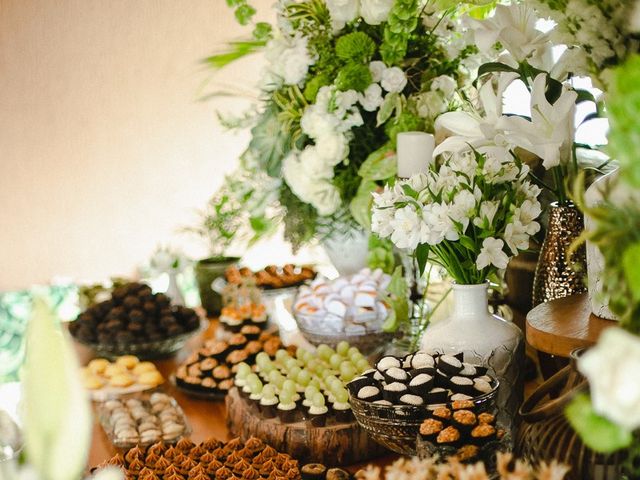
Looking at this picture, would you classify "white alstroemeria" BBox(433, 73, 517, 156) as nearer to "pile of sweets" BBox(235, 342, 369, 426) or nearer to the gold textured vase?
the gold textured vase

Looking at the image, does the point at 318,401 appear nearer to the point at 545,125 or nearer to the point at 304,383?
the point at 304,383

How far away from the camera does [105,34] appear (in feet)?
10.2

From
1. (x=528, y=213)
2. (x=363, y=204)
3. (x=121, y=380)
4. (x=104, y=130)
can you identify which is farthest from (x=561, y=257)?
(x=104, y=130)

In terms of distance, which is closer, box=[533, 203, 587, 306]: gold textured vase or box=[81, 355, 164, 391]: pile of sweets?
box=[533, 203, 587, 306]: gold textured vase

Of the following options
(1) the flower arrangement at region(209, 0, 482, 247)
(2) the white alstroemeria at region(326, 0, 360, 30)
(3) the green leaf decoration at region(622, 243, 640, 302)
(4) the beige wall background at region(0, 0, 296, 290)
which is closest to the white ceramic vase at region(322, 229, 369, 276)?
(1) the flower arrangement at region(209, 0, 482, 247)

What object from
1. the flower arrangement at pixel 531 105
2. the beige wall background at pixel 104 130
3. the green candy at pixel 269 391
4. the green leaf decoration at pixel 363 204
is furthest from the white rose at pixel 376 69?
the beige wall background at pixel 104 130

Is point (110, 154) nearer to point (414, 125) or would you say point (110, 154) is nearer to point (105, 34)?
point (105, 34)

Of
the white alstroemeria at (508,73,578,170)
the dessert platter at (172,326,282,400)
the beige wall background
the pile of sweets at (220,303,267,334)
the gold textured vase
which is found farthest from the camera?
the beige wall background

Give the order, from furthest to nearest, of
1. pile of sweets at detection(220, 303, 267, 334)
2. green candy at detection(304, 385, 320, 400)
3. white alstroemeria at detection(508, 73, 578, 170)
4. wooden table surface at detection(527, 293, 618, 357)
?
pile of sweets at detection(220, 303, 267, 334), green candy at detection(304, 385, 320, 400), white alstroemeria at detection(508, 73, 578, 170), wooden table surface at detection(527, 293, 618, 357)

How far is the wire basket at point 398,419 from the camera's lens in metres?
0.98

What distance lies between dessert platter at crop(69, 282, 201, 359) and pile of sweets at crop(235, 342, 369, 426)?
1.33ft

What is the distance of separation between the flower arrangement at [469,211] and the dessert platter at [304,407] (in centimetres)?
30

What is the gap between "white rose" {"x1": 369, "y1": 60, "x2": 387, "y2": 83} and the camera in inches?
68.0

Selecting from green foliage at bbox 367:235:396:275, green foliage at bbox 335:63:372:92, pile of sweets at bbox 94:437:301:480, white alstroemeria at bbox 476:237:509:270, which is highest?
green foliage at bbox 335:63:372:92
